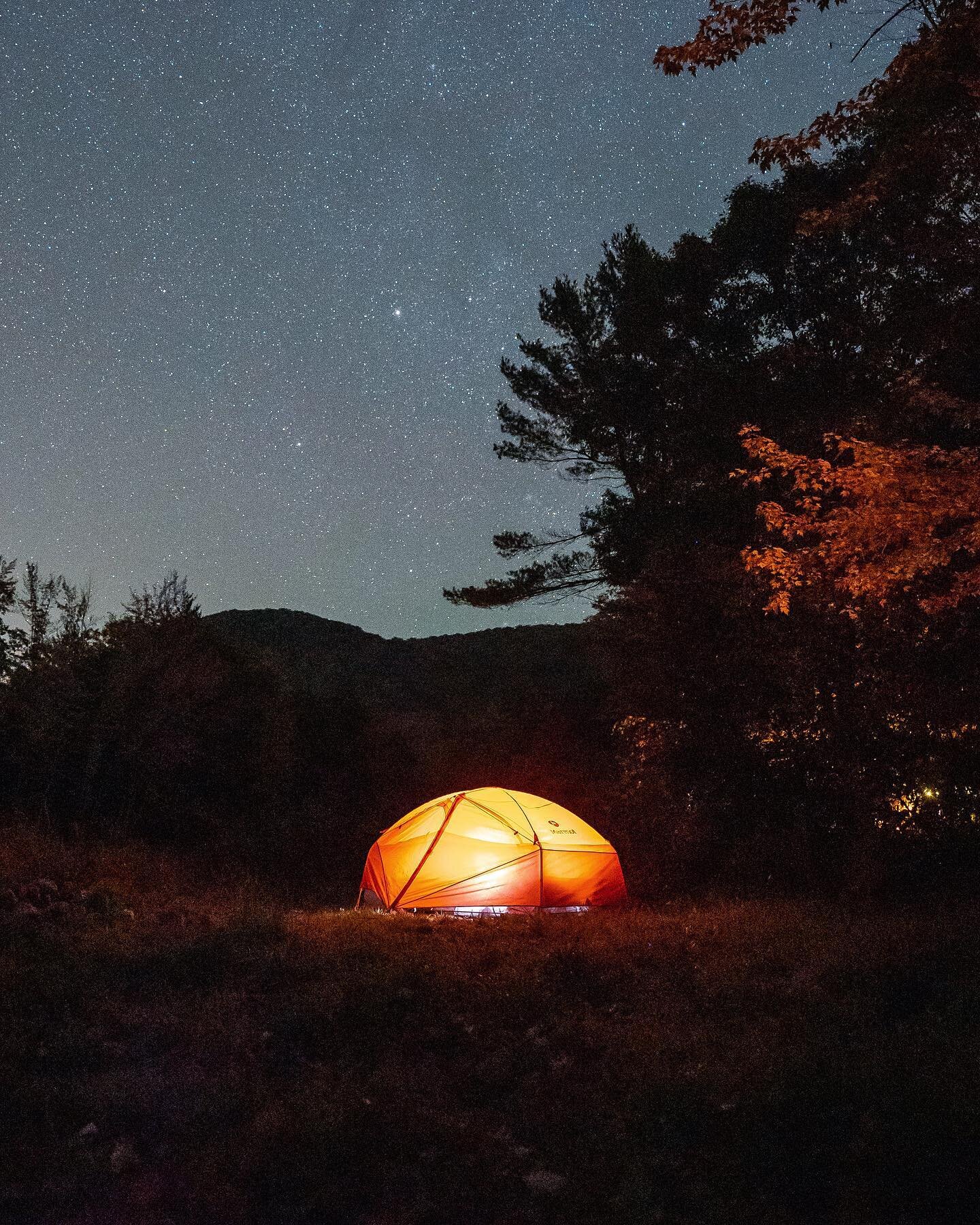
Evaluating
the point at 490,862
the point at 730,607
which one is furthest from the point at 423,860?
the point at 730,607

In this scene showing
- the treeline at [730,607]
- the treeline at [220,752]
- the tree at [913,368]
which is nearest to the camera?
the tree at [913,368]

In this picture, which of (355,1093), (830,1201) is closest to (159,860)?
(355,1093)

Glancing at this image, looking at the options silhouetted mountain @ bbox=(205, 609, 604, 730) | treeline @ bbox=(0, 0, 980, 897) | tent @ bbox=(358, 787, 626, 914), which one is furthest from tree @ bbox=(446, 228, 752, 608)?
silhouetted mountain @ bbox=(205, 609, 604, 730)

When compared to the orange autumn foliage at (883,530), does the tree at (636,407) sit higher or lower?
higher

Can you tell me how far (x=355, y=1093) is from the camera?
4.95 metres

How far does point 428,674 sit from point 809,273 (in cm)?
3793

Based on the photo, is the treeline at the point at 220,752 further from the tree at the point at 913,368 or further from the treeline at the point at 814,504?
the tree at the point at 913,368

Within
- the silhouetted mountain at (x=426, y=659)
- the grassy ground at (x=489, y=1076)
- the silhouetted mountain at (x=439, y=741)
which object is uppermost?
the silhouetted mountain at (x=426, y=659)

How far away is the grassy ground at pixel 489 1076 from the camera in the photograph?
3979mm

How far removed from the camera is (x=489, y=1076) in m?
5.32

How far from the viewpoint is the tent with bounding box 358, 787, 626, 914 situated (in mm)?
11391

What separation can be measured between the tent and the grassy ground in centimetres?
273

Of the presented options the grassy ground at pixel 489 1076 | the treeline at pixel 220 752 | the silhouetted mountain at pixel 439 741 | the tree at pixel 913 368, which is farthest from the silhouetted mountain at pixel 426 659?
the grassy ground at pixel 489 1076

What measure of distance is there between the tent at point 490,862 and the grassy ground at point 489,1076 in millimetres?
2734
